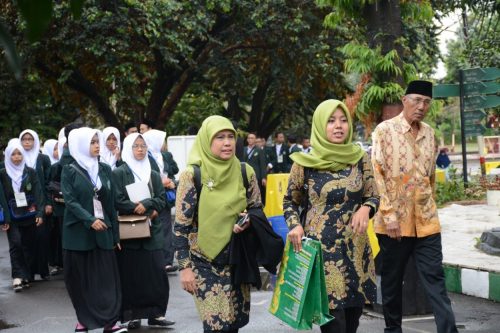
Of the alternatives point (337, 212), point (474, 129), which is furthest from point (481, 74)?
point (337, 212)

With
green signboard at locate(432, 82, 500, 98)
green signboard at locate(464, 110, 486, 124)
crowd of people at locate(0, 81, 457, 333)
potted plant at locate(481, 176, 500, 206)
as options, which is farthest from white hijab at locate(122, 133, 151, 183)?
potted plant at locate(481, 176, 500, 206)

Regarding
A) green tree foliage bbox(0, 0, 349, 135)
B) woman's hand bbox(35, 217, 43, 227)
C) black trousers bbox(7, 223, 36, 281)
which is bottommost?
black trousers bbox(7, 223, 36, 281)

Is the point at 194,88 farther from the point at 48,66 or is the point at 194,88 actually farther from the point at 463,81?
the point at 463,81

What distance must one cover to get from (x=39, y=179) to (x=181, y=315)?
10.8 feet

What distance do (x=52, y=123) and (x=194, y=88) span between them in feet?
16.1

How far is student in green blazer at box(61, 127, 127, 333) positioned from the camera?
647cm

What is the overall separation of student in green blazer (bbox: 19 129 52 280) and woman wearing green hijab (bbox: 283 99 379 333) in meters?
5.87

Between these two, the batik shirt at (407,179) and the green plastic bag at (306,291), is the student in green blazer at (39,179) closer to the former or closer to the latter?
the batik shirt at (407,179)

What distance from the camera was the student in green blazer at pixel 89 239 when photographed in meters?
6.47

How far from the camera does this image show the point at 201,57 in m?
21.8

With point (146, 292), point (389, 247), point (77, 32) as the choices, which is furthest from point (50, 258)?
point (77, 32)

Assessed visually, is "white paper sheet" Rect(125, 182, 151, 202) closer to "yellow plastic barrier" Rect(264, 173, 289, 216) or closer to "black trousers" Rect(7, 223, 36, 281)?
"black trousers" Rect(7, 223, 36, 281)

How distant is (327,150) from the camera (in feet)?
15.2

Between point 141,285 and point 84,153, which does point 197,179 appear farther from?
point 141,285
